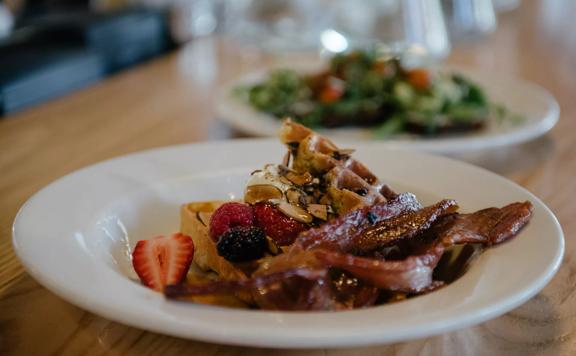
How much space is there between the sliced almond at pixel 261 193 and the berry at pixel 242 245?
0.49 ft

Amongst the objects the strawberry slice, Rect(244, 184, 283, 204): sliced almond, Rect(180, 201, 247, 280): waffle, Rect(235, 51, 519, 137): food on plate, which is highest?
Rect(244, 184, 283, 204): sliced almond

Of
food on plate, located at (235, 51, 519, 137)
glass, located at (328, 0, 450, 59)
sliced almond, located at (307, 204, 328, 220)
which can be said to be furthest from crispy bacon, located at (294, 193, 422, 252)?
glass, located at (328, 0, 450, 59)

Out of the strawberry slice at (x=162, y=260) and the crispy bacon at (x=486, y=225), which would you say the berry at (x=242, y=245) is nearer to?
the strawberry slice at (x=162, y=260)

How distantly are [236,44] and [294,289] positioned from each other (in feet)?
12.2

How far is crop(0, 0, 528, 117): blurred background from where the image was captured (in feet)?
11.0

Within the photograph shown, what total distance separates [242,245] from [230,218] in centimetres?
11

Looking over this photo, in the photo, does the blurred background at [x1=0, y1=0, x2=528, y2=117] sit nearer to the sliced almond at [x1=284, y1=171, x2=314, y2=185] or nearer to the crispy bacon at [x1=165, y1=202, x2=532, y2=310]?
the sliced almond at [x1=284, y1=171, x2=314, y2=185]

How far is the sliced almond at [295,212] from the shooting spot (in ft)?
4.35

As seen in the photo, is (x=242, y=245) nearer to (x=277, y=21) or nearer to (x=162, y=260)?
(x=162, y=260)

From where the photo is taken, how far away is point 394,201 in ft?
4.28

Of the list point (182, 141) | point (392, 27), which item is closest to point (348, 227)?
point (182, 141)

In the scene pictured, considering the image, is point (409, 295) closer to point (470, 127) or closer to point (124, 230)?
point (124, 230)

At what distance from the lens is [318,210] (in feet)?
4.43

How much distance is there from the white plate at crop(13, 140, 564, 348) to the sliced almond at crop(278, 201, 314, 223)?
35 centimetres
